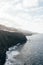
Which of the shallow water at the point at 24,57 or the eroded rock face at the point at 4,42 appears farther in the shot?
the eroded rock face at the point at 4,42

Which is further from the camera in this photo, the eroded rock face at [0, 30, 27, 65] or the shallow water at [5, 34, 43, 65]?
the eroded rock face at [0, 30, 27, 65]

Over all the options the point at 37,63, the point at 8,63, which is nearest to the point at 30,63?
the point at 37,63

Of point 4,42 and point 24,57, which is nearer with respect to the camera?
point 24,57

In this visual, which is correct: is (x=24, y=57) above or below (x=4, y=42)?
below

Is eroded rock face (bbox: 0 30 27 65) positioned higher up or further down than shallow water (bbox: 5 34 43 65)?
higher up

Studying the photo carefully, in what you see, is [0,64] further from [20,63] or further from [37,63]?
[37,63]

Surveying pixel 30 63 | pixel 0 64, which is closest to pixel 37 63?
pixel 30 63

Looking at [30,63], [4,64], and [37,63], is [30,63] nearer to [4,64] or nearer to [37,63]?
[37,63]

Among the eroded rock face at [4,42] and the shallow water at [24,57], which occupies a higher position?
the eroded rock face at [4,42]

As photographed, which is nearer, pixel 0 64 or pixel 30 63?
pixel 0 64
